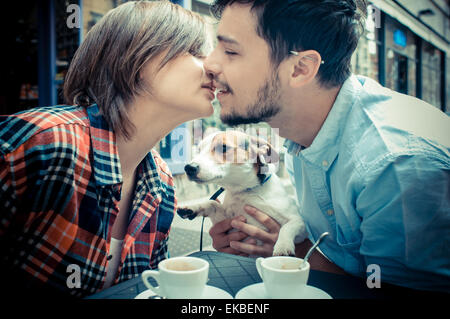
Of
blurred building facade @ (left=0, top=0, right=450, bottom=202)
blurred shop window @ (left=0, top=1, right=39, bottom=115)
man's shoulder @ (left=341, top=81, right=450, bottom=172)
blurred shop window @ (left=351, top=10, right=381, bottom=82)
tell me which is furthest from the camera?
blurred shop window @ (left=351, top=10, right=381, bottom=82)

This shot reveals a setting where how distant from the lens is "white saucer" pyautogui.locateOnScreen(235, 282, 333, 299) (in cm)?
77

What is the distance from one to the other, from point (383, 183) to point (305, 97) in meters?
0.58

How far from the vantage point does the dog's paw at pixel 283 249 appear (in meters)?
1.47

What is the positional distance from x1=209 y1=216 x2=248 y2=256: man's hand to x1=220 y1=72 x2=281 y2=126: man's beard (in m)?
0.53

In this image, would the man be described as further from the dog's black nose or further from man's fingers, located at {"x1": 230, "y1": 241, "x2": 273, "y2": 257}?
the dog's black nose

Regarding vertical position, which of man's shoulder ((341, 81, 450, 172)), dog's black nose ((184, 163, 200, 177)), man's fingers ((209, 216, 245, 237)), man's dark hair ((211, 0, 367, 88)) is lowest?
man's fingers ((209, 216, 245, 237))

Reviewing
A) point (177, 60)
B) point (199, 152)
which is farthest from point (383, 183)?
point (199, 152)

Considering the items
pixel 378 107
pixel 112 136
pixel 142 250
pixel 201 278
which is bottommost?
pixel 142 250

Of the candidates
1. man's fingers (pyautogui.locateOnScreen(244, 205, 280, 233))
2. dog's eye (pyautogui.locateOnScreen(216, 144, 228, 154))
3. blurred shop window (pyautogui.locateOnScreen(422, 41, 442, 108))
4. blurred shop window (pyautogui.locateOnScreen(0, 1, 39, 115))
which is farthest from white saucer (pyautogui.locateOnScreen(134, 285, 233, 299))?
blurred shop window (pyautogui.locateOnScreen(422, 41, 442, 108))

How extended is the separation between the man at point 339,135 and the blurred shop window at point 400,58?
6.64 m

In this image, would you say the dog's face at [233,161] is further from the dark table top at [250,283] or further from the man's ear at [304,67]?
the dark table top at [250,283]

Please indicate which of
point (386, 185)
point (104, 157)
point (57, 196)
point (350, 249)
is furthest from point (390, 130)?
point (57, 196)

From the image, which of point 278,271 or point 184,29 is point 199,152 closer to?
point 184,29

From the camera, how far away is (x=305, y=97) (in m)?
1.51
